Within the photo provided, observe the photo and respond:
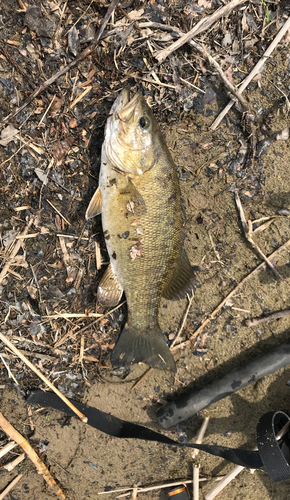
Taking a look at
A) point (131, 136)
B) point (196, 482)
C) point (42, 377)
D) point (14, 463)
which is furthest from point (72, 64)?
point (196, 482)

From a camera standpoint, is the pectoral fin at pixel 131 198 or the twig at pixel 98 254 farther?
the twig at pixel 98 254

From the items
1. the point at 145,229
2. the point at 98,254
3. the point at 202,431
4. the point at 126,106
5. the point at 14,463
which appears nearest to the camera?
A: the point at 126,106

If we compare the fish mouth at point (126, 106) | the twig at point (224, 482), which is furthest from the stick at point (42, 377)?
the fish mouth at point (126, 106)

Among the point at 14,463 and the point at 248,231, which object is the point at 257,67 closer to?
the point at 248,231

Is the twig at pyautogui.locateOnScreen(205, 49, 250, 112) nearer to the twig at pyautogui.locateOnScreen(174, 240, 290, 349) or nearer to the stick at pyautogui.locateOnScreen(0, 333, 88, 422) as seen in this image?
the twig at pyautogui.locateOnScreen(174, 240, 290, 349)

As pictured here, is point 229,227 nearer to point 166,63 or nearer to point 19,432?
point 166,63

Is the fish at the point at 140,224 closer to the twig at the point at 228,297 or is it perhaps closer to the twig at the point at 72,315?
the twig at the point at 72,315
